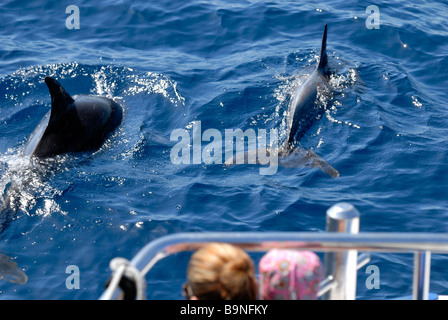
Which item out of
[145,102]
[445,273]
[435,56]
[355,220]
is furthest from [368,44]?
[355,220]

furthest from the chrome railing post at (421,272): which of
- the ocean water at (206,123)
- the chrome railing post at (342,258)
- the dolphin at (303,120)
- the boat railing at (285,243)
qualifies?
the dolphin at (303,120)

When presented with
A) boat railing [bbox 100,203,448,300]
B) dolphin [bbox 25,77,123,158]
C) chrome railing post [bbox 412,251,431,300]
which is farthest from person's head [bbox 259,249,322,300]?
dolphin [bbox 25,77,123,158]

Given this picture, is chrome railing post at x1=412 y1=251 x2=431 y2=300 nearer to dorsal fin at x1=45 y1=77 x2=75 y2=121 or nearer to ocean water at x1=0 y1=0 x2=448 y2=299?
ocean water at x1=0 y1=0 x2=448 y2=299

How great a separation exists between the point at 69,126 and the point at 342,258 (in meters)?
6.94

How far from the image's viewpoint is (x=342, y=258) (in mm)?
3613

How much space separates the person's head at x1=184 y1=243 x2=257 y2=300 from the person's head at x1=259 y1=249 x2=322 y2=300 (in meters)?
0.25

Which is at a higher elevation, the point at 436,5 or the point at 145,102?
the point at 436,5

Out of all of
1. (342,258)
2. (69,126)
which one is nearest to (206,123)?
(69,126)

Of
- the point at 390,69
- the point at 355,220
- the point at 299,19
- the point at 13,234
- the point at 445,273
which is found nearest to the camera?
the point at 355,220

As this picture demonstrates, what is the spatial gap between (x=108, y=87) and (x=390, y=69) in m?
6.15

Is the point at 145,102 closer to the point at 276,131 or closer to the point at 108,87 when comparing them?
the point at 108,87

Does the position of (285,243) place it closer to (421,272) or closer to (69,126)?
(421,272)

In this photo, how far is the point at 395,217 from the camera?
320 inches

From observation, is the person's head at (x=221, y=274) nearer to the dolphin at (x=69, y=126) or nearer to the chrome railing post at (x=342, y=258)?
the chrome railing post at (x=342, y=258)
